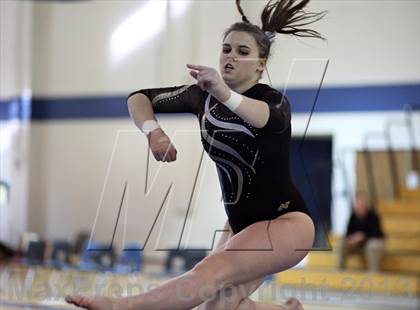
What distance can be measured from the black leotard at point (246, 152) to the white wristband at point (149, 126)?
0.05 meters

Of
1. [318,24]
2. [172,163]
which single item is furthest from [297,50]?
[172,163]

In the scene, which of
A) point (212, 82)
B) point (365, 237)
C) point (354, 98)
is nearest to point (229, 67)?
point (212, 82)

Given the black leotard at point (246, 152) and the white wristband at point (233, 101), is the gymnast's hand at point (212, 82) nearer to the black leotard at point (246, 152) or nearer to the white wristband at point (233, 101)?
the white wristband at point (233, 101)

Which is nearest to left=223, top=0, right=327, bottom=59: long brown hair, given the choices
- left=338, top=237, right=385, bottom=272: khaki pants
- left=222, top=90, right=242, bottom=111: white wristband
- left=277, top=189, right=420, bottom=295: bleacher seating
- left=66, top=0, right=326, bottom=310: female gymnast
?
left=66, top=0, right=326, bottom=310: female gymnast

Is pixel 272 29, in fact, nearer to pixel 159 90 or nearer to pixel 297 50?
pixel 297 50

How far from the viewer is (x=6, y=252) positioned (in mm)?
4852

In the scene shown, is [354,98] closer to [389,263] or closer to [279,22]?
[279,22]

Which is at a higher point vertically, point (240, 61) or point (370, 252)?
point (240, 61)

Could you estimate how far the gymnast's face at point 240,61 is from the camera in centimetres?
208

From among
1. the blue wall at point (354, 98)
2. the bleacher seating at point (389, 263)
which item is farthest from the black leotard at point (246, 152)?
the bleacher seating at point (389, 263)

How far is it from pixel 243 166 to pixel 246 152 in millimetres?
44

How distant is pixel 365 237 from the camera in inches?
→ 205

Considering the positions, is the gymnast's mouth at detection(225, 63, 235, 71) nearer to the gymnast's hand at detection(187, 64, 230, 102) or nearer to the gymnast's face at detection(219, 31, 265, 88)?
the gymnast's face at detection(219, 31, 265, 88)

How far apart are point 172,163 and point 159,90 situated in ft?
0.73
